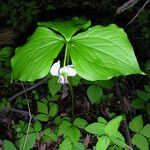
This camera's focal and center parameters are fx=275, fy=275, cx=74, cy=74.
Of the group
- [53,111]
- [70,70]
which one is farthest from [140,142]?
[70,70]

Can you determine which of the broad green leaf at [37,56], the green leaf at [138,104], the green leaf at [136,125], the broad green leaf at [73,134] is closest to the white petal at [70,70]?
the broad green leaf at [37,56]

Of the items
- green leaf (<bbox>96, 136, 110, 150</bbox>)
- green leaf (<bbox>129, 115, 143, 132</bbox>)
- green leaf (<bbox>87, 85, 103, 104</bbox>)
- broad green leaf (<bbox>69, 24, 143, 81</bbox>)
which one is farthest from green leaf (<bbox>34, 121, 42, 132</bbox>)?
broad green leaf (<bbox>69, 24, 143, 81</bbox>)

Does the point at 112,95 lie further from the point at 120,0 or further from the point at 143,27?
the point at 120,0

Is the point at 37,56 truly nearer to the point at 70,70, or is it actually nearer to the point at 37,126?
the point at 70,70

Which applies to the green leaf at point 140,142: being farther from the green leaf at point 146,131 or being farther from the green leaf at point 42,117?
the green leaf at point 42,117

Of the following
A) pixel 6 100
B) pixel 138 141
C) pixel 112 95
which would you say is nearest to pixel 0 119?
pixel 6 100

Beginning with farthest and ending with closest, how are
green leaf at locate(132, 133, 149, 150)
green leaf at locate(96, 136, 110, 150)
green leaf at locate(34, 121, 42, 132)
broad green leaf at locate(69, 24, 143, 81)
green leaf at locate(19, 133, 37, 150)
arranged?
green leaf at locate(34, 121, 42, 132) < green leaf at locate(19, 133, 37, 150) < green leaf at locate(132, 133, 149, 150) < green leaf at locate(96, 136, 110, 150) < broad green leaf at locate(69, 24, 143, 81)

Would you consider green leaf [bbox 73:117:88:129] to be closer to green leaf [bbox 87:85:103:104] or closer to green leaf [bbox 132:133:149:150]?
green leaf [bbox 87:85:103:104]

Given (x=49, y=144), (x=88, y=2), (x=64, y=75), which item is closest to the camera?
(x=64, y=75)
